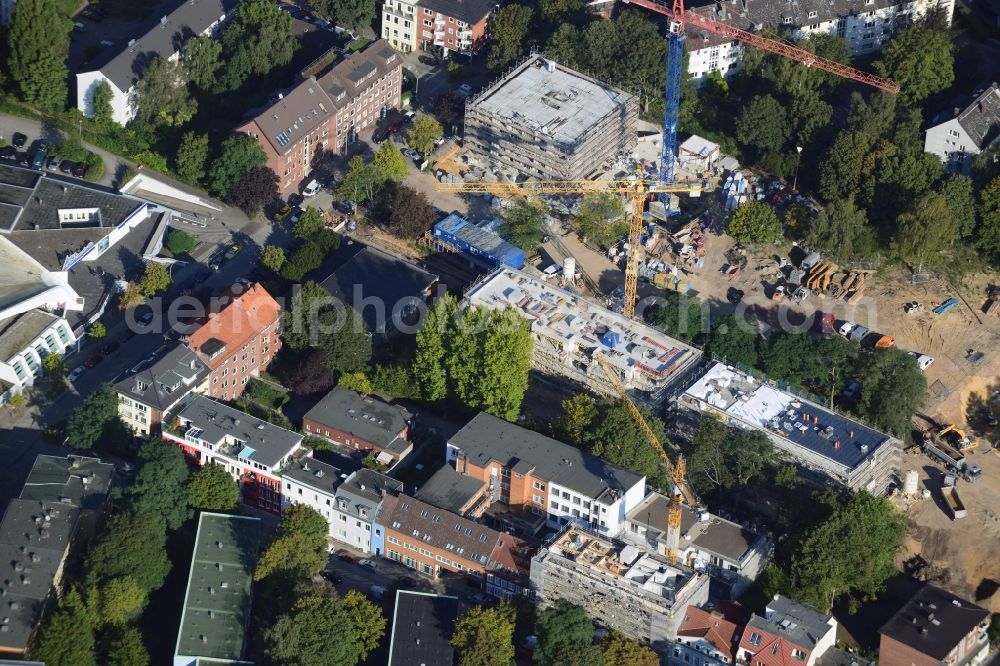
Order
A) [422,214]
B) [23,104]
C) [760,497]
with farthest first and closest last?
[23,104] < [422,214] < [760,497]

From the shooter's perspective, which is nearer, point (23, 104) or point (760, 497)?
point (760, 497)

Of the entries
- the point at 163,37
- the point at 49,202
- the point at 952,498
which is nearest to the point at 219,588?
the point at 49,202

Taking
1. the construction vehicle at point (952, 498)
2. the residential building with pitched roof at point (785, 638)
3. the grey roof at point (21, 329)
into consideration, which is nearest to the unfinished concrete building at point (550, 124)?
the grey roof at point (21, 329)

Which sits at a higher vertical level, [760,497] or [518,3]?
[518,3]

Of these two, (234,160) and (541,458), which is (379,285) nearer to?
(234,160)

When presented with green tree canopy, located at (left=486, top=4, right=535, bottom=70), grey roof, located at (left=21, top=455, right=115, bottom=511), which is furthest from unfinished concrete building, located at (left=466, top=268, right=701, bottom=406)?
grey roof, located at (left=21, top=455, right=115, bottom=511)

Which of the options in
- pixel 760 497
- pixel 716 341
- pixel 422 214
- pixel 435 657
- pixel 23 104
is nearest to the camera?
pixel 435 657

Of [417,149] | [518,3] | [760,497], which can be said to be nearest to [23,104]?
[417,149]

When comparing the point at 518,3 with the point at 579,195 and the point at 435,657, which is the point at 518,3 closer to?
the point at 579,195
